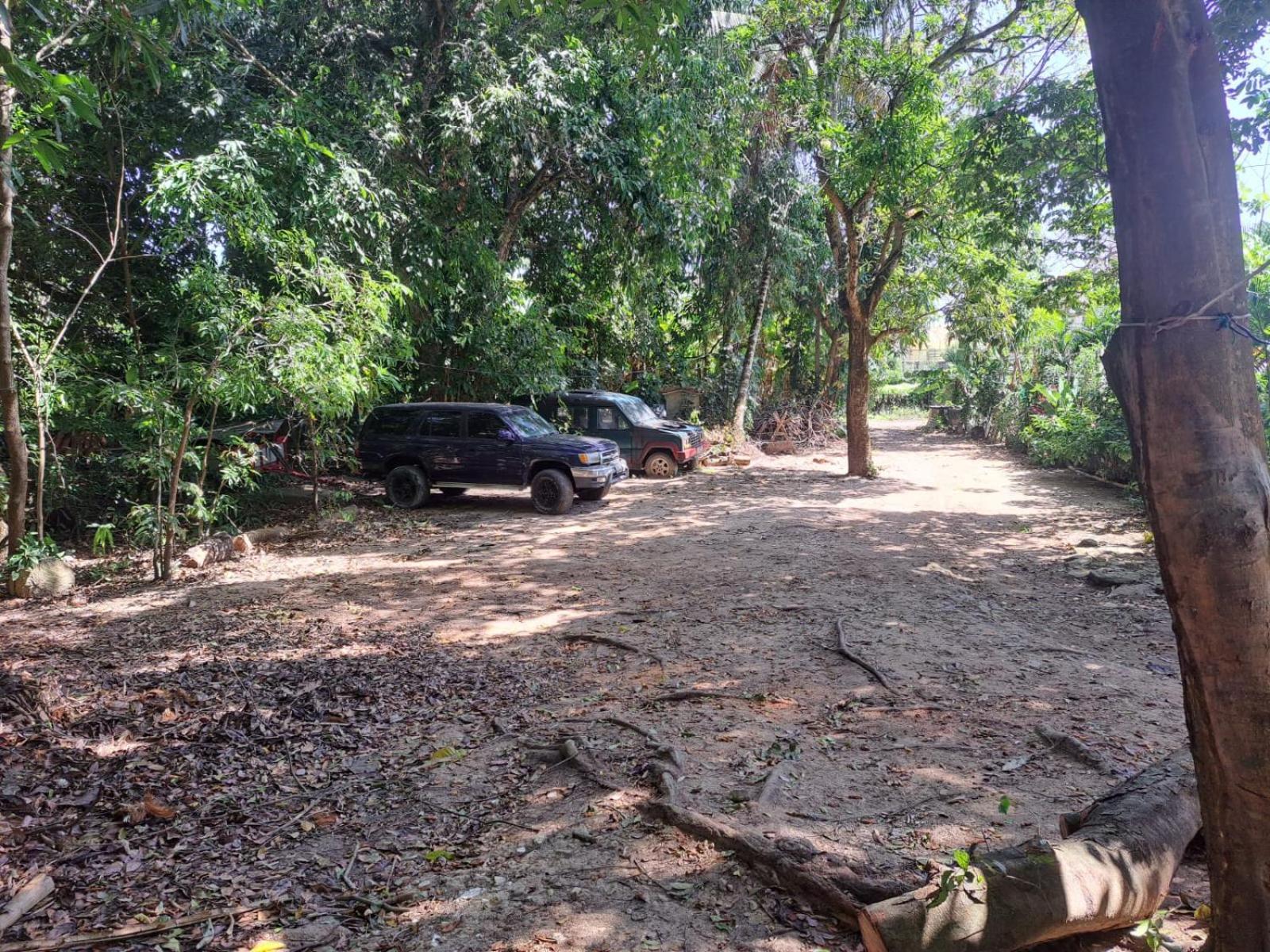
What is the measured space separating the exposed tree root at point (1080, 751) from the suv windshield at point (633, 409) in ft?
39.3

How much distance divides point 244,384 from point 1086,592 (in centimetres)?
873

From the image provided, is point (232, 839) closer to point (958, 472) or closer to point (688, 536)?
point (688, 536)

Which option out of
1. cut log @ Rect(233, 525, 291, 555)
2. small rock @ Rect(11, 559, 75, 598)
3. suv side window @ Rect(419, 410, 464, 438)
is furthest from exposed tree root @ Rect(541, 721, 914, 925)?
suv side window @ Rect(419, 410, 464, 438)

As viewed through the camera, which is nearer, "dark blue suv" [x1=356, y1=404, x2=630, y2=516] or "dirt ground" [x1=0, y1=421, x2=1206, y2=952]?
"dirt ground" [x1=0, y1=421, x2=1206, y2=952]

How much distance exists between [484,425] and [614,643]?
21.8ft

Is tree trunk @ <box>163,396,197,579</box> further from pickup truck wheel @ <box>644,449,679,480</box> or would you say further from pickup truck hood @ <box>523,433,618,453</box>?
pickup truck wheel @ <box>644,449,679,480</box>

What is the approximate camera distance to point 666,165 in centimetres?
1293

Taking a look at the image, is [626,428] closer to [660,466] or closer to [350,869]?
[660,466]

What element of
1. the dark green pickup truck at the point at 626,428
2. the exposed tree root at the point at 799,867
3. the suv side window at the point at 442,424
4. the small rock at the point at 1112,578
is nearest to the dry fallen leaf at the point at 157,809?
the exposed tree root at the point at 799,867

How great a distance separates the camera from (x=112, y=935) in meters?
2.86

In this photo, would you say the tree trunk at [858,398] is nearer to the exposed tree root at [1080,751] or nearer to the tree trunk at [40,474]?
the exposed tree root at [1080,751]

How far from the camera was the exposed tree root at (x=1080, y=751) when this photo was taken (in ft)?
12.9

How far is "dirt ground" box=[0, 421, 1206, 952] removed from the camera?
3.07 meters

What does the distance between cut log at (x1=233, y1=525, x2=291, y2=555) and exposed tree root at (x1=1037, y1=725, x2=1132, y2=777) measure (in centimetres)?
887
